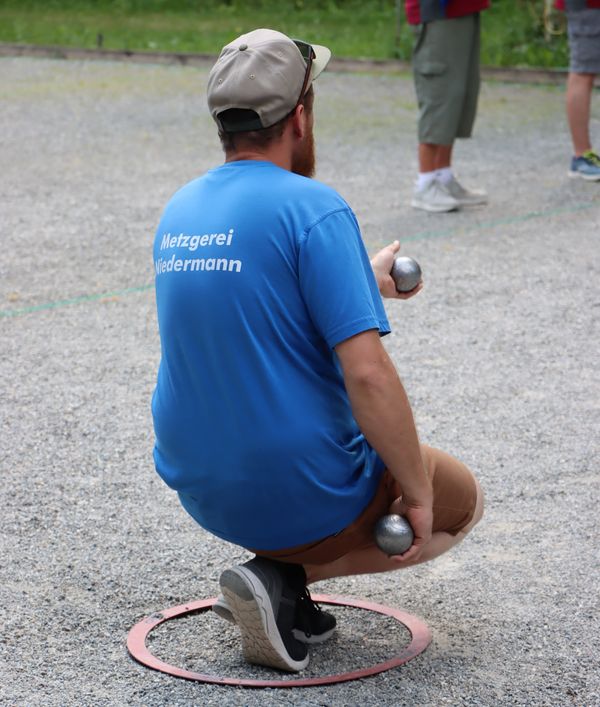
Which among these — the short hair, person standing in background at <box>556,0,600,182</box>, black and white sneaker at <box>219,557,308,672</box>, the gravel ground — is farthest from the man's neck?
person standing in background at <box>556,0,600,182</box>

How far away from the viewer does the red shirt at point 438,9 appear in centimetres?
716

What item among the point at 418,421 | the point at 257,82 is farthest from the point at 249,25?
the point at 257,82

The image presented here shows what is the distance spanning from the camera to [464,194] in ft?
24.7

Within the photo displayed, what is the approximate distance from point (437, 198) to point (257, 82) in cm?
492

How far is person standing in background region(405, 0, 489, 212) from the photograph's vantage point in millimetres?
7230

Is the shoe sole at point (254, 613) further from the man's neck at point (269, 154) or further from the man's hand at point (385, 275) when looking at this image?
the man's neck at point (269, 154)

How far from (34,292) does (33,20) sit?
45.0ft

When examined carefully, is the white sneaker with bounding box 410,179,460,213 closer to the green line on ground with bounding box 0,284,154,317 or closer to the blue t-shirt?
Answer: the green line on ground with bounding box 0,284,154,317

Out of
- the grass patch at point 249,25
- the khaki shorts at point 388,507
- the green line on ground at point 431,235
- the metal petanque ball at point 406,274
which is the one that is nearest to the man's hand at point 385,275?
the metal petanque ball at point 406,274

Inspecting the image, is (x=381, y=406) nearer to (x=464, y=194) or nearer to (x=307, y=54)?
(x=307, y=54)

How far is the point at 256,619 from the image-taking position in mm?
2695

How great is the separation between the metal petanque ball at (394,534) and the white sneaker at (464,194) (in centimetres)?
499

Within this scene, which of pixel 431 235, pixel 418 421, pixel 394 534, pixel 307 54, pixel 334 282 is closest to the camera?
pixel 334 282

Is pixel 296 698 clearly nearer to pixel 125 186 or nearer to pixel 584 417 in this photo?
pixel 584 417
